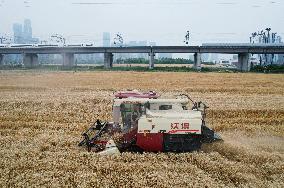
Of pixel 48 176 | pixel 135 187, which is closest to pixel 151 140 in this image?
pixel 135 187

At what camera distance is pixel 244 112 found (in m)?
22.9

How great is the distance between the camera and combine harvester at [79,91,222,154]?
40.4 feet

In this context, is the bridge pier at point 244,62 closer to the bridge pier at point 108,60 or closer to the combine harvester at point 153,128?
the bridge pier at point 108,60

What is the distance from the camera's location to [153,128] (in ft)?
40.2

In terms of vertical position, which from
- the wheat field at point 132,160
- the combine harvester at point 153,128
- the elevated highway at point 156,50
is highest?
the elevated highway at point 156,50

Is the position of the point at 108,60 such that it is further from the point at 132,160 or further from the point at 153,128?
the point at 132,160

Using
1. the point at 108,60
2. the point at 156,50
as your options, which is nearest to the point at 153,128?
the point at 156,50

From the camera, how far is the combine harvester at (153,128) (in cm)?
1230

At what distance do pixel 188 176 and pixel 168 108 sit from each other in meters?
3.33

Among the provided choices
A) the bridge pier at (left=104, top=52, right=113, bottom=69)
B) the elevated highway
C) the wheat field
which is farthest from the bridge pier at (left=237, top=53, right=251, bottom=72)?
the wheat field

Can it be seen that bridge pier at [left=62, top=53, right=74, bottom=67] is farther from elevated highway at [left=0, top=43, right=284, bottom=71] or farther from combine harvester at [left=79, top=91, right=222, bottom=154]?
combine harvester at [left=79, top=91, right=222, bottom=154]

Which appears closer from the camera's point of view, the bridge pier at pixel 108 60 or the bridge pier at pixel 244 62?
the bridge pier at pixel 244 62

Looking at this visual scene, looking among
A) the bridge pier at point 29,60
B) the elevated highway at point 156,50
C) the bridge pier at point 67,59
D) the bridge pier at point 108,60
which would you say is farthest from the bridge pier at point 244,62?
the bridge pier at point 29,60

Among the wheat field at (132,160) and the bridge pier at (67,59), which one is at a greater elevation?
the bridge pier at (67,59)
